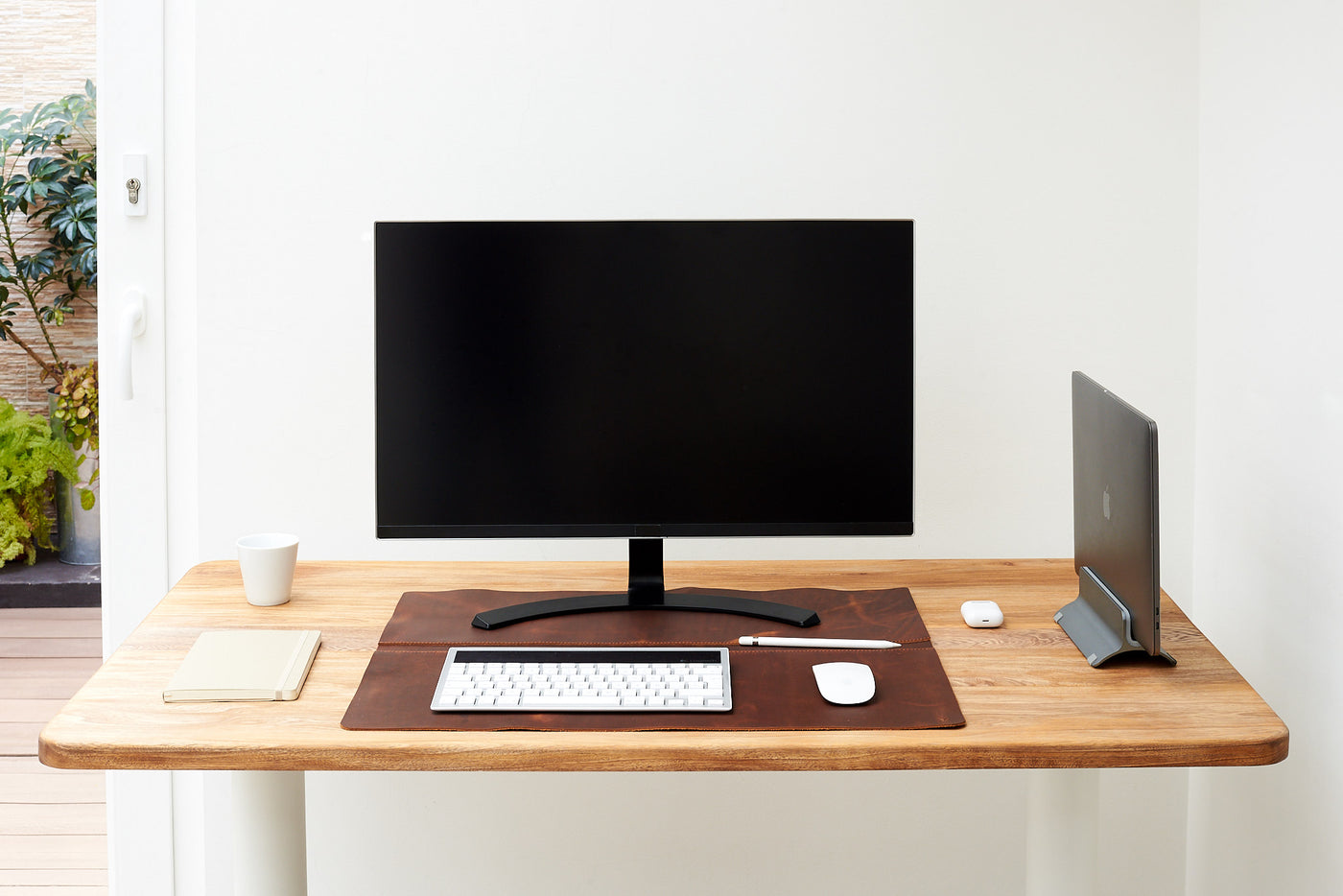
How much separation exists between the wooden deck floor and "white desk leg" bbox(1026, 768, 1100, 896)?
1558mm

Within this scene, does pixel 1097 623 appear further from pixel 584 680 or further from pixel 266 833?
pixel 266 833

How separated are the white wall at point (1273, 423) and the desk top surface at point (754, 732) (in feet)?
0.76

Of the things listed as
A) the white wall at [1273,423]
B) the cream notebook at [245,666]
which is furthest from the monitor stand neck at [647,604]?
the white wall at [1273,423]

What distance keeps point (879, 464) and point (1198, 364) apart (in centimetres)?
74

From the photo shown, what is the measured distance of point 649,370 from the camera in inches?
58.5

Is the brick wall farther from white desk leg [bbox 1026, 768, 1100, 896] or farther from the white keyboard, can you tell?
white desk leg [bbox 1026, 768, 1100, 896]

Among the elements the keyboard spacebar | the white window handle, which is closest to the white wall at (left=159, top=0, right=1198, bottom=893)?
the white window handle

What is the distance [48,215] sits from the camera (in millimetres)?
1919

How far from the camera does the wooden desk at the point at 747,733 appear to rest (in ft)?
3.75

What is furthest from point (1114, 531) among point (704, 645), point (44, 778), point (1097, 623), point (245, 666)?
point (44, 778)

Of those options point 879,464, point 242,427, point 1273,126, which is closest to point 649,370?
point 879,464

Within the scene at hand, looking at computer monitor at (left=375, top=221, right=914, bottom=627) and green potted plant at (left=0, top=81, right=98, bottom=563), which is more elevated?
green potted plant at (left=0, top=81, right=98, bottom=563)

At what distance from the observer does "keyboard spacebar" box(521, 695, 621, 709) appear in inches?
48.4

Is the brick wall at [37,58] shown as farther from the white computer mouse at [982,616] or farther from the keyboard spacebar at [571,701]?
the white computer mouse at [982,616]
